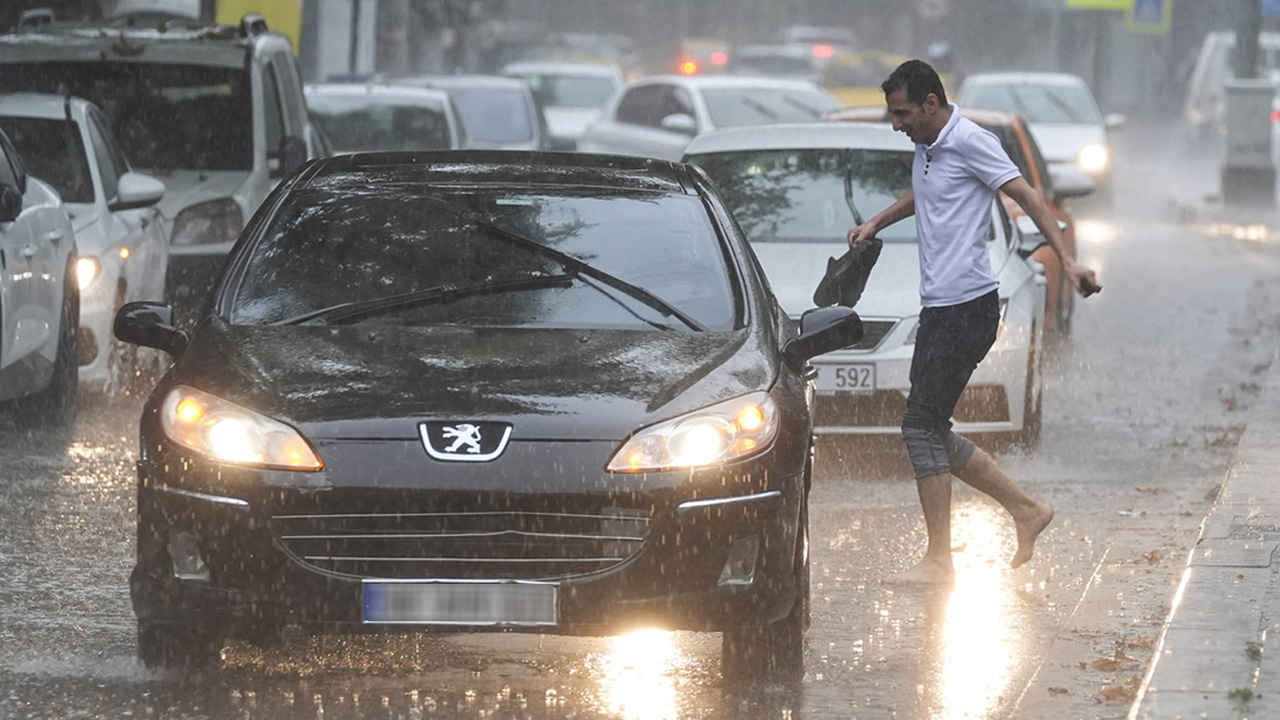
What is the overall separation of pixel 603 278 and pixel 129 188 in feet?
17.6

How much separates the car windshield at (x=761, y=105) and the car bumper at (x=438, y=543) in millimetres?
18633

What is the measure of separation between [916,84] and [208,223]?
22.9 ft

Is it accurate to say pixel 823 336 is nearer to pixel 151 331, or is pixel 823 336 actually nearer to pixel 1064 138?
pixel 151 331

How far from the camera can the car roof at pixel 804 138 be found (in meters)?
12.1

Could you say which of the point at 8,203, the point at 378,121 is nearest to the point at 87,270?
the point at 8,203

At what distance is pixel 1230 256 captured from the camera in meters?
23.8

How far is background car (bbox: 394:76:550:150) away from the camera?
25516 millimetres

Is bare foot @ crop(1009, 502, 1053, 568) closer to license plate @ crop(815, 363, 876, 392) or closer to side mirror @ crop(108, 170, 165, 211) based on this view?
license plate @ crop(815, 363, 876, 392)

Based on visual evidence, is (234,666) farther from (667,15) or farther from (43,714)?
(667,15)

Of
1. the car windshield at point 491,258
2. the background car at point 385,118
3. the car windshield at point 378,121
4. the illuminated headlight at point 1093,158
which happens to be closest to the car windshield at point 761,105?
the illuminated headlight at point 1093,158

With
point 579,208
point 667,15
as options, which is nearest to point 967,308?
point 579,208

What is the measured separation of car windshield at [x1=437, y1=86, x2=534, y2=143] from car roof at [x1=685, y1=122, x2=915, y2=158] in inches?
509

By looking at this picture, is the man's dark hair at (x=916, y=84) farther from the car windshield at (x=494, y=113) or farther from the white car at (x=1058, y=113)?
the white car at (x=1058, y=113)

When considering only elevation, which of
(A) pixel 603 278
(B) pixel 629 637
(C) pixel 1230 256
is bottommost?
(C) pixel 1230 256
